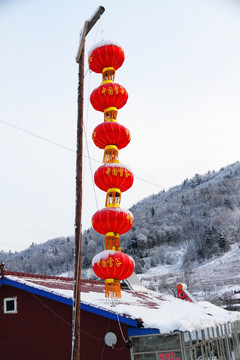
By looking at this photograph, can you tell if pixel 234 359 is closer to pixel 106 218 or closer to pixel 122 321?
pixel 122 321

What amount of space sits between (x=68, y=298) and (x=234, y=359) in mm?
11029

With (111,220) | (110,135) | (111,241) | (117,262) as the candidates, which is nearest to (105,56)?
(110,135)

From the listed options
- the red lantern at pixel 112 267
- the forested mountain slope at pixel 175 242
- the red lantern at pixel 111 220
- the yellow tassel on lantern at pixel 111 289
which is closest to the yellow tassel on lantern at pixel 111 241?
the red lantern at pixel 111 220

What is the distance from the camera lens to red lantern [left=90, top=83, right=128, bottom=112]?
55.0 feet

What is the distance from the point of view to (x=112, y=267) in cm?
1414

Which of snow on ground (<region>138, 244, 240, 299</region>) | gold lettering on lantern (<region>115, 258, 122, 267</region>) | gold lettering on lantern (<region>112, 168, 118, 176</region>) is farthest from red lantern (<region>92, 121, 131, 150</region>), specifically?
snow on ground (<region>138, 244, 240, 299</region>)

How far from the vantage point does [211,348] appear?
55.1 ft

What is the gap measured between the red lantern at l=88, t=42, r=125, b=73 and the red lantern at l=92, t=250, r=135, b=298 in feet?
30.0

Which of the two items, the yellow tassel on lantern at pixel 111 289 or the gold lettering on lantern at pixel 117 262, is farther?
the yellow tassel on lantern at pixel 111 289

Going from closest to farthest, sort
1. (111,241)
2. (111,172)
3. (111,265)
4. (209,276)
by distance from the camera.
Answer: (111,265)
(111,241)
(111,172)
(209,276)

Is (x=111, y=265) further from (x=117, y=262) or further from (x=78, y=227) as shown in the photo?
(x=78, y=227)

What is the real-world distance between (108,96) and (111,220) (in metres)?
5.95

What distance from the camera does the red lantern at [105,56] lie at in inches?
677

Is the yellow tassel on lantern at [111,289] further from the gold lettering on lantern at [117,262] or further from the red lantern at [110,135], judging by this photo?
the red lantern at [110,135]
